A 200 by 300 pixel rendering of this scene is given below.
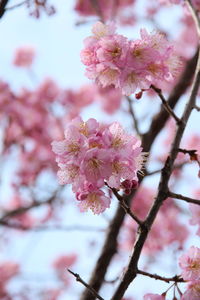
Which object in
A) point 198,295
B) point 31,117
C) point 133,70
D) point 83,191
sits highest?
point 31,117

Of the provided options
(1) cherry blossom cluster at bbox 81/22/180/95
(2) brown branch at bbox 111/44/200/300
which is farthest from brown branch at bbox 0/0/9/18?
(2) brown branch at bbox 111/44/200/300

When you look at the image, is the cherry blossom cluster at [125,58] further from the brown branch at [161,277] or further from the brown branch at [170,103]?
the brown branch at [170,103]

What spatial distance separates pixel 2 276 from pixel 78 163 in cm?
667

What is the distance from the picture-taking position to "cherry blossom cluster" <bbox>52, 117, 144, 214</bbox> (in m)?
1.94

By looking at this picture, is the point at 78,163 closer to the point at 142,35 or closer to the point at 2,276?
the point at 142,35

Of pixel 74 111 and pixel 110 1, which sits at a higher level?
pixel 110 1

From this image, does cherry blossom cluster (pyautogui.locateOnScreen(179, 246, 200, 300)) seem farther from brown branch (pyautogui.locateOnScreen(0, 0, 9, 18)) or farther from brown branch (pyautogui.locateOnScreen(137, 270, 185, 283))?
brown branch (pyautogui.locateOnScreen(0, 0, 9, 18))

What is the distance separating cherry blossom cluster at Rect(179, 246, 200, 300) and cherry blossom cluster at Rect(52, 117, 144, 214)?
17.9 inches

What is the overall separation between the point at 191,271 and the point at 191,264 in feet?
0.13

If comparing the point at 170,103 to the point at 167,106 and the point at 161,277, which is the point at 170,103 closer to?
the point at 167,106

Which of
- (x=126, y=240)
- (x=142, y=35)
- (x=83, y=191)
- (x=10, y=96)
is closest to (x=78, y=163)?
(x=83, y=191)

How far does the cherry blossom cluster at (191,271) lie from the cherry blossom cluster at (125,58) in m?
0.80

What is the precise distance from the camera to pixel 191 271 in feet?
7.15

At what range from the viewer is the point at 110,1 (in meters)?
7.97
